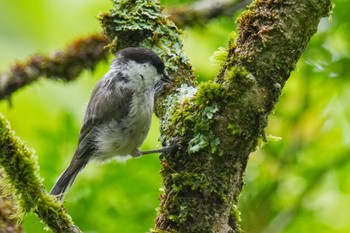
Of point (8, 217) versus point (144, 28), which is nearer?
point (8, 217)

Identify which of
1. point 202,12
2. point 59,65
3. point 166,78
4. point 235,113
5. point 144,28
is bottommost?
point 235,113

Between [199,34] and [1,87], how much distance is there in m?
1.92

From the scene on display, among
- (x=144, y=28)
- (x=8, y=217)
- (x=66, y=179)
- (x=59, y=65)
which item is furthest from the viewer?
(x=59, y=65)

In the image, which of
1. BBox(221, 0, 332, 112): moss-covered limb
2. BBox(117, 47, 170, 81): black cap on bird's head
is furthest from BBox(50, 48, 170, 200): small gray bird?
BBox(221, 0, 332, 112): moss-covered limb

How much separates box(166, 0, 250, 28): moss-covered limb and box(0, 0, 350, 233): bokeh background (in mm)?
84

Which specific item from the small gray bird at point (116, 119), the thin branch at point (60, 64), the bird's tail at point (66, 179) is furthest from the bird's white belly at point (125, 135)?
the thin branch at point (60, 64)

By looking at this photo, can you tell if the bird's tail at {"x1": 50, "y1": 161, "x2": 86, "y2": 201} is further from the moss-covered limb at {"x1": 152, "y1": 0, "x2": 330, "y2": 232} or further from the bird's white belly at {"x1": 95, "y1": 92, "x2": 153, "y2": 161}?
the moss-covered limb at {"x1": 152, "y1": 0, "x2": 330, "y2": 232}

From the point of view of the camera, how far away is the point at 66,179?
170 inches

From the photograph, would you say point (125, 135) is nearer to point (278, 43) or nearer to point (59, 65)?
point (59, 65)

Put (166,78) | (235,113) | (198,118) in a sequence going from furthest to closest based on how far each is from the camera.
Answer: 1. (166,78)
2. (198,118)
3. (235,113)

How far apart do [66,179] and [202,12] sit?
2.09m

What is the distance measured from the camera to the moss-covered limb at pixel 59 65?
507 centimetres

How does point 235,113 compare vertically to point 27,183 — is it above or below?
above

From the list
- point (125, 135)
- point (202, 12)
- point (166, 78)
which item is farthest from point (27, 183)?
point (202, 12)
